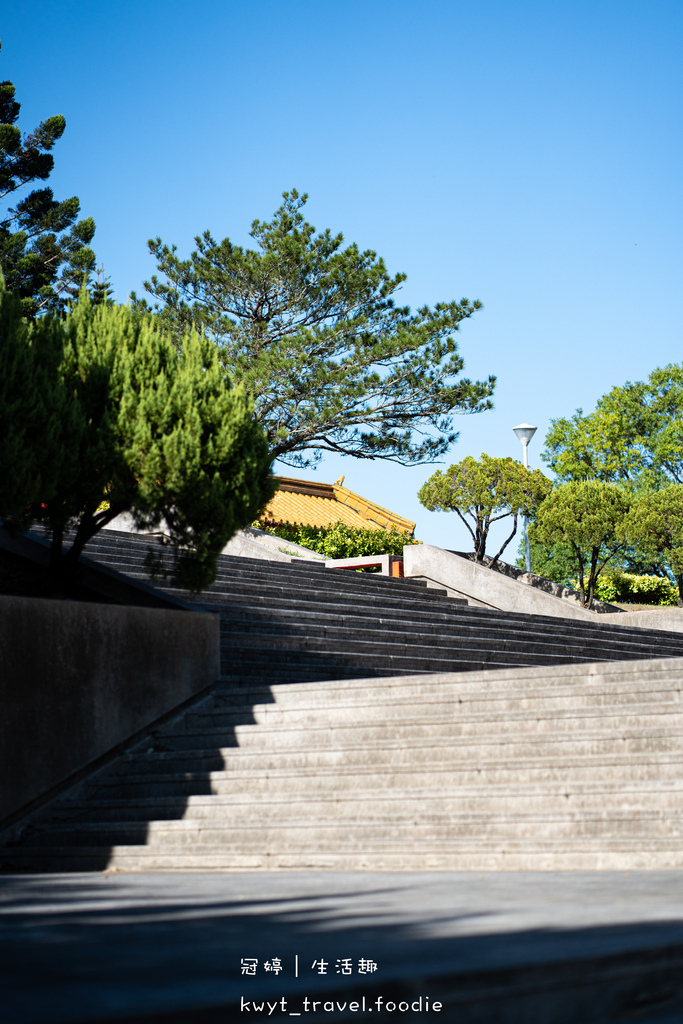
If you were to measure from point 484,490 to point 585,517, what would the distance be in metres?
2.23

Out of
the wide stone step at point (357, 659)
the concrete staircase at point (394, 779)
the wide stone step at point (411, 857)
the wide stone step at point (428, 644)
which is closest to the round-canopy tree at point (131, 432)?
the wide stone step at point (357, 659)

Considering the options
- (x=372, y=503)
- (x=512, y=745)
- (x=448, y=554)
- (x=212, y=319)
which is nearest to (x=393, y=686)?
(x=512, y=745)

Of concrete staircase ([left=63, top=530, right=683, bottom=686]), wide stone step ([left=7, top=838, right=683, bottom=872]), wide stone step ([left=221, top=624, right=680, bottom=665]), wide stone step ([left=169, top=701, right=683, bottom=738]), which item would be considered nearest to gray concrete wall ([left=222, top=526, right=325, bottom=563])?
concrete staircase ([left=63, top=530, right=683, bottom=686])

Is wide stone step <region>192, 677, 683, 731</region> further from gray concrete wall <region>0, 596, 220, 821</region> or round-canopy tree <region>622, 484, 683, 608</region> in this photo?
round-canopy tree <region>622, 484, 683, 608</region>

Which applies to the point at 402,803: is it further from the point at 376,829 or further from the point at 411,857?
the point at 411,857

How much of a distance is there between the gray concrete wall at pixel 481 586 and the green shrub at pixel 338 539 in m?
3.21

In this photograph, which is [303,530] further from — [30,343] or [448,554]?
[30,343]

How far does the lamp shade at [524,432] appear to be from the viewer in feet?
78.6

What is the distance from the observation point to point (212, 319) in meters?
23.8

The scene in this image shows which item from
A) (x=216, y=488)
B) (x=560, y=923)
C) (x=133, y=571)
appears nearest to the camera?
(x=560, y=923)

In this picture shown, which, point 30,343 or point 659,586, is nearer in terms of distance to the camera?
point 30,343

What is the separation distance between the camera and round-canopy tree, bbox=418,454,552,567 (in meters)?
21.5

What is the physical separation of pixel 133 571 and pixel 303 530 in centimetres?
1068

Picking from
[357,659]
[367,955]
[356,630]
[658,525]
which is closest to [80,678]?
[357,659]
